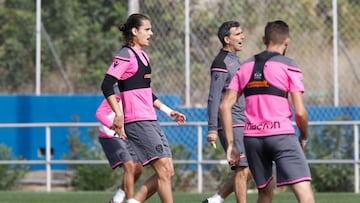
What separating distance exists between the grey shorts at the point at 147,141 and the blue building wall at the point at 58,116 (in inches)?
305

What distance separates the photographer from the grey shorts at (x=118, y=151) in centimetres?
1373

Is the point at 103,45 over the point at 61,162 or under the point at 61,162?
over

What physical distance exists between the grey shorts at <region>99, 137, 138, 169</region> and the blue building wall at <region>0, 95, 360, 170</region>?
5.86 metres

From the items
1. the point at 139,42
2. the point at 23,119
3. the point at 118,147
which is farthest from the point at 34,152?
the point at 139,42

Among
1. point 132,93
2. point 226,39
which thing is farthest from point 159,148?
point 226,39

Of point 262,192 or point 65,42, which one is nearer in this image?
point 262,192

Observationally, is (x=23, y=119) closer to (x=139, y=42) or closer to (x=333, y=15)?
(x=333, y=15)

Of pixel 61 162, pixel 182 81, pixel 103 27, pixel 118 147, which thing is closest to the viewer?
pixel 118 147

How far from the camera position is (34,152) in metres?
20.6

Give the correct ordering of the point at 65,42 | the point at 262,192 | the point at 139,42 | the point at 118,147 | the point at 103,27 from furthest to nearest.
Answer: the point at 103,27
the point at 65,42
the point at 118,147
the point at 139,42
the point at 262,192

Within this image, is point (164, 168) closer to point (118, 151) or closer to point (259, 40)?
point (118, 151)

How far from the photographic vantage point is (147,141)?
38.8ft

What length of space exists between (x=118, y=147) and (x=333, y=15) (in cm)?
696

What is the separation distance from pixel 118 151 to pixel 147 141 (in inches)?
79.6
